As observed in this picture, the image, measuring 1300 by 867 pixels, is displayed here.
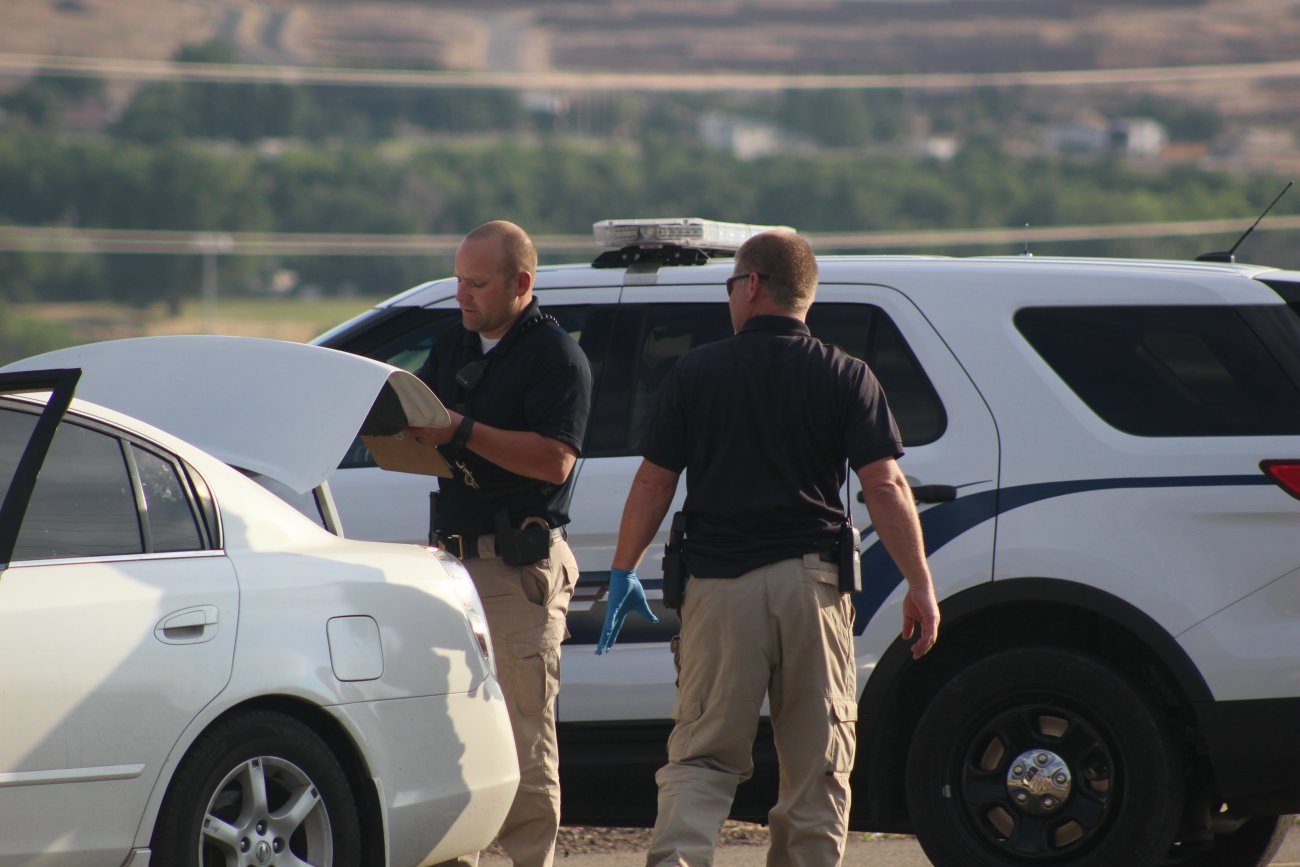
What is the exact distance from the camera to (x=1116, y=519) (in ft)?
16.4

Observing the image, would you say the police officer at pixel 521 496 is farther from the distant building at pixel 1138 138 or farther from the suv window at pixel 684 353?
the distant building at pixel 1138 138

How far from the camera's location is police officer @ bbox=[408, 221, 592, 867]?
473 cm

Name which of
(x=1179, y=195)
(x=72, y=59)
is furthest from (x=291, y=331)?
(x=1179, y=195)

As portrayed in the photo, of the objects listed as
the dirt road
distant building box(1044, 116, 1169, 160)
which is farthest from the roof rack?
distant building box(1044, 116, 1169, 160)

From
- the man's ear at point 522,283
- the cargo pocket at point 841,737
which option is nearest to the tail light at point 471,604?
the man's ear at point 522,283

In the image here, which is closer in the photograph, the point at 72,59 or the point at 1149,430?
the point at 1149,430

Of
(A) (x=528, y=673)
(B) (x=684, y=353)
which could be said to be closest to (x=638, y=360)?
(B) (x=684, y=353)

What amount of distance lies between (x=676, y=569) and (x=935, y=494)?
3.34 ft

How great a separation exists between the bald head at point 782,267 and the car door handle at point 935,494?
87 centimetres

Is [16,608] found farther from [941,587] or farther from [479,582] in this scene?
[941,587]

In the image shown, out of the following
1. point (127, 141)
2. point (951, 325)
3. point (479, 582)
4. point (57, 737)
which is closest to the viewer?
point (57, 737)

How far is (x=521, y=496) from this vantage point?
4.81 metres

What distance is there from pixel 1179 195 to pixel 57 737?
3736 inches

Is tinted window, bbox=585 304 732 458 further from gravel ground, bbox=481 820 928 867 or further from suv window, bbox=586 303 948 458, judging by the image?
gravel ground, bbox=481 820 928 867
